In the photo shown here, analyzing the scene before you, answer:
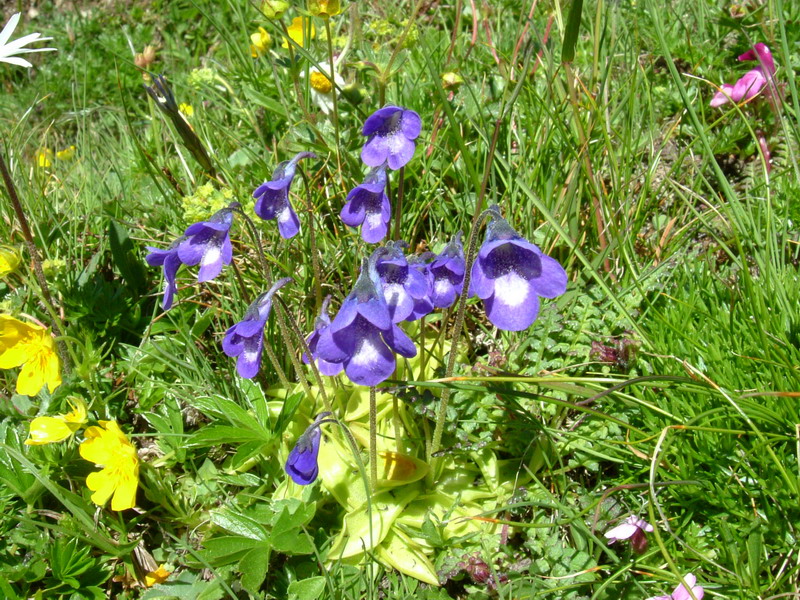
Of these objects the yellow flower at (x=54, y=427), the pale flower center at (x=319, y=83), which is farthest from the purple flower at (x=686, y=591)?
the pale flower center at (x=319, y=83)

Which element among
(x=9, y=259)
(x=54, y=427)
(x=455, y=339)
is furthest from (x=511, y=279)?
(x=9, y=259)

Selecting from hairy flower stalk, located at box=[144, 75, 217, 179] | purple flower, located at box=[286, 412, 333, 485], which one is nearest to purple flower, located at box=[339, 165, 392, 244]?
purple flower, located at box=[286, 412, 333, 485]

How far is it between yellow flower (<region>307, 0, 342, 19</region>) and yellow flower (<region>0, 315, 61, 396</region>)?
52.3 inches

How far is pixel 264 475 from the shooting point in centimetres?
224

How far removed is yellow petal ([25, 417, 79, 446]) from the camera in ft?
6.44

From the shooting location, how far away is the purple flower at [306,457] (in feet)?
5.52

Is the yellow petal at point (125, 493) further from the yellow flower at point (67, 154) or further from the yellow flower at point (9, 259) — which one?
the yellow flower at point (67, 154)

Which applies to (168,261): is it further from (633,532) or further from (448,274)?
(633,532)

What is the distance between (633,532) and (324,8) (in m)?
1.83

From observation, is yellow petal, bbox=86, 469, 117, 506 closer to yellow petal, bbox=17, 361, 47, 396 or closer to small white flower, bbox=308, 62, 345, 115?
yellow petal, bbox=17, 361, 47, 396

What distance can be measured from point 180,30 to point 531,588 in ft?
15.3

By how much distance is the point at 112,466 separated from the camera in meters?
1.96

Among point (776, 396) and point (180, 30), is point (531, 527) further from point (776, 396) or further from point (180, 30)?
point (180, 30)

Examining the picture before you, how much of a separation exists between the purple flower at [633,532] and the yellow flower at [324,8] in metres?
1.79
